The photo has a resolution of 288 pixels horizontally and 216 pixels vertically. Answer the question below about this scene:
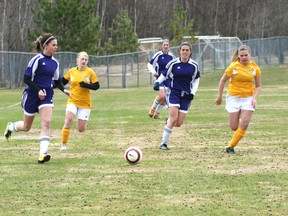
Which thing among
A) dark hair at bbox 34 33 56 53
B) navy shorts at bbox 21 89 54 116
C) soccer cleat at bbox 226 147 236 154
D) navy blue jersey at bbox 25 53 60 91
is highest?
dark hair at bbox 34 33 56 53

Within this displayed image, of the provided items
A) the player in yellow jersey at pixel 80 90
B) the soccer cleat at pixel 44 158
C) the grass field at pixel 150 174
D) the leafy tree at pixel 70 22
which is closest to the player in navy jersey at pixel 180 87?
the grass field at pixel 150 174

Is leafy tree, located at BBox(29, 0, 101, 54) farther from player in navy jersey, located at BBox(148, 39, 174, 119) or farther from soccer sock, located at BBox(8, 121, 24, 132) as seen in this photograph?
soccer sock, located at BBox(8, 121, 24, 132)

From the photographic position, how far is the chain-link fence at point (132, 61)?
45.8m

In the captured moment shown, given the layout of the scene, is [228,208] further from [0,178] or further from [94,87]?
[94,87]

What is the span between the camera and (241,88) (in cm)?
1388

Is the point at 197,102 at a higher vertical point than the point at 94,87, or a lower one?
lower

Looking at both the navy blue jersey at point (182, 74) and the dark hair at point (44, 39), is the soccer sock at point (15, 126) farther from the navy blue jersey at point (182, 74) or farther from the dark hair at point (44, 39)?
the navy blue jersey at point (182, 74)

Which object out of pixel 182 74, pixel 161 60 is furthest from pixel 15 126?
pixel 161 60

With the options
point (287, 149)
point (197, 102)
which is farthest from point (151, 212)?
point (197, 102)

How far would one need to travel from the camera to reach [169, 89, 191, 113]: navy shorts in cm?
1456

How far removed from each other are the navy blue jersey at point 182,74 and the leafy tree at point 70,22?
38.0m

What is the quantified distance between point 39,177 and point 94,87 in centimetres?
374

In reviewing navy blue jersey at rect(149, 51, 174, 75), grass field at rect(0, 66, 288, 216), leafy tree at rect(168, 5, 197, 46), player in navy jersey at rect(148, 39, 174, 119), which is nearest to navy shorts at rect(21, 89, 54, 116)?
grass field at rect(0, 66, 288, 216)

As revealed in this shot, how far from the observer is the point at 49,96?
504 inches
